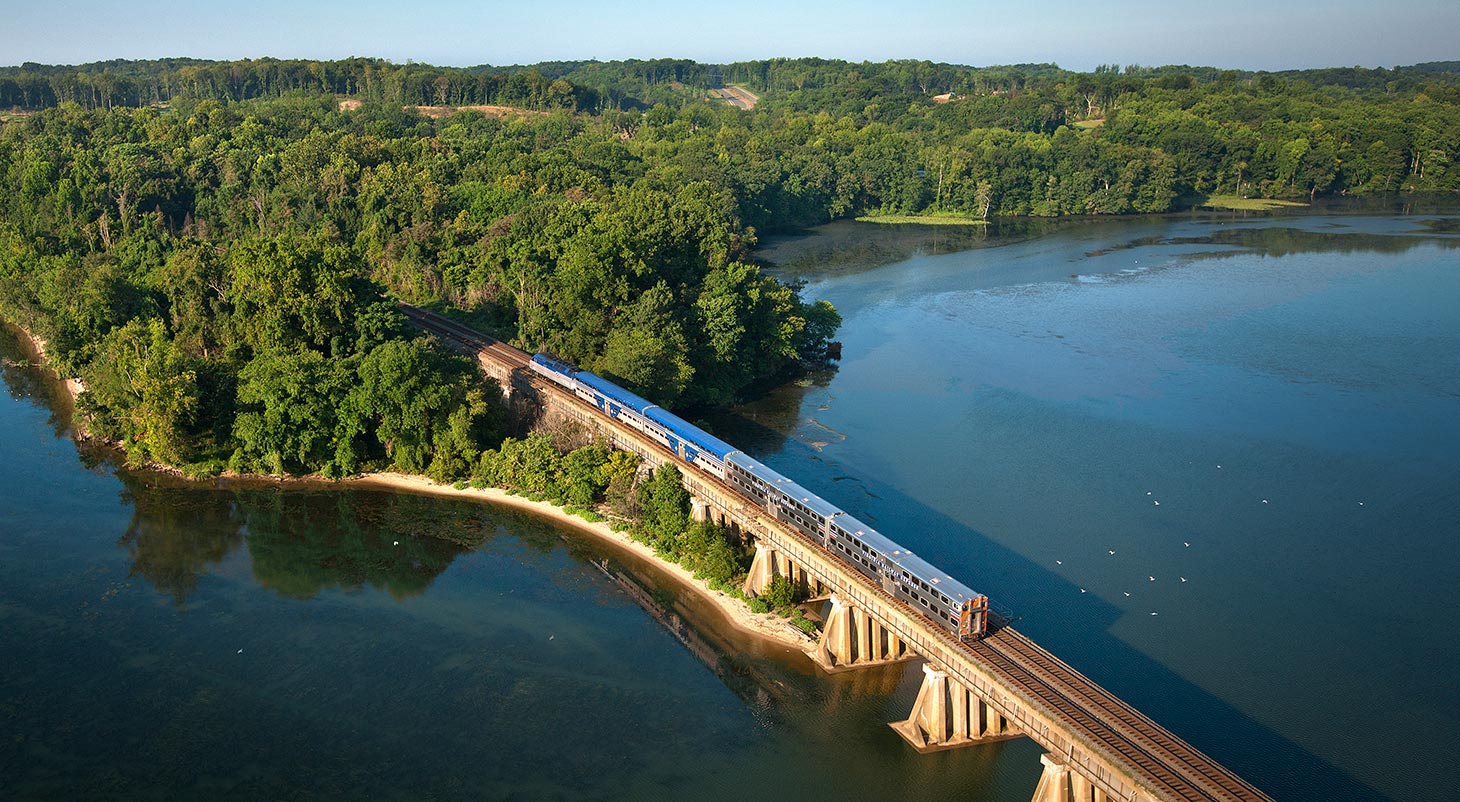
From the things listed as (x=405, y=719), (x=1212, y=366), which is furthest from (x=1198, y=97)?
(x=405, y=719)

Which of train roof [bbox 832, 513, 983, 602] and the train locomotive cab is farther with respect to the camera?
train roof [bbox 832, 513, 983, 602]

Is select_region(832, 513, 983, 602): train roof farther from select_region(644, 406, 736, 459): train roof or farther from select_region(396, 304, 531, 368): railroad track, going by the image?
select_region(396, 304, 531, 368): railroad track

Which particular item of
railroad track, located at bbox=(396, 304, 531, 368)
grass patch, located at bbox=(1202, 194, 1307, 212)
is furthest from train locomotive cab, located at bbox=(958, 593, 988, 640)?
grass patch, located at bbox=(1202, 194, 1307, 212)

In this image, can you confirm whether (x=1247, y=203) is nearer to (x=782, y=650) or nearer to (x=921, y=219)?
(x=921, y=219)

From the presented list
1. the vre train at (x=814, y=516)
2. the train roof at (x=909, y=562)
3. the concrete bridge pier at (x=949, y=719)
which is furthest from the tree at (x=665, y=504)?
the concrete bridge pier at (x=949, y=719)

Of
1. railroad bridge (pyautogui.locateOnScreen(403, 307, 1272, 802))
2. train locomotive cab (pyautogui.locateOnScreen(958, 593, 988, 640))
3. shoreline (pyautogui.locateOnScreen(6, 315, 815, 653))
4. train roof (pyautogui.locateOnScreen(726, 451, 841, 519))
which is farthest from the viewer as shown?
shoreline (pyautogui.locateOnScreen(6, 315, 815, 653))

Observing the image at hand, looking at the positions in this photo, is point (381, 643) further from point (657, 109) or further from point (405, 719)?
point (657, 109)

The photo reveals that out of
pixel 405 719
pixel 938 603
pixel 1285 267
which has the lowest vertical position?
pixel 405 719
